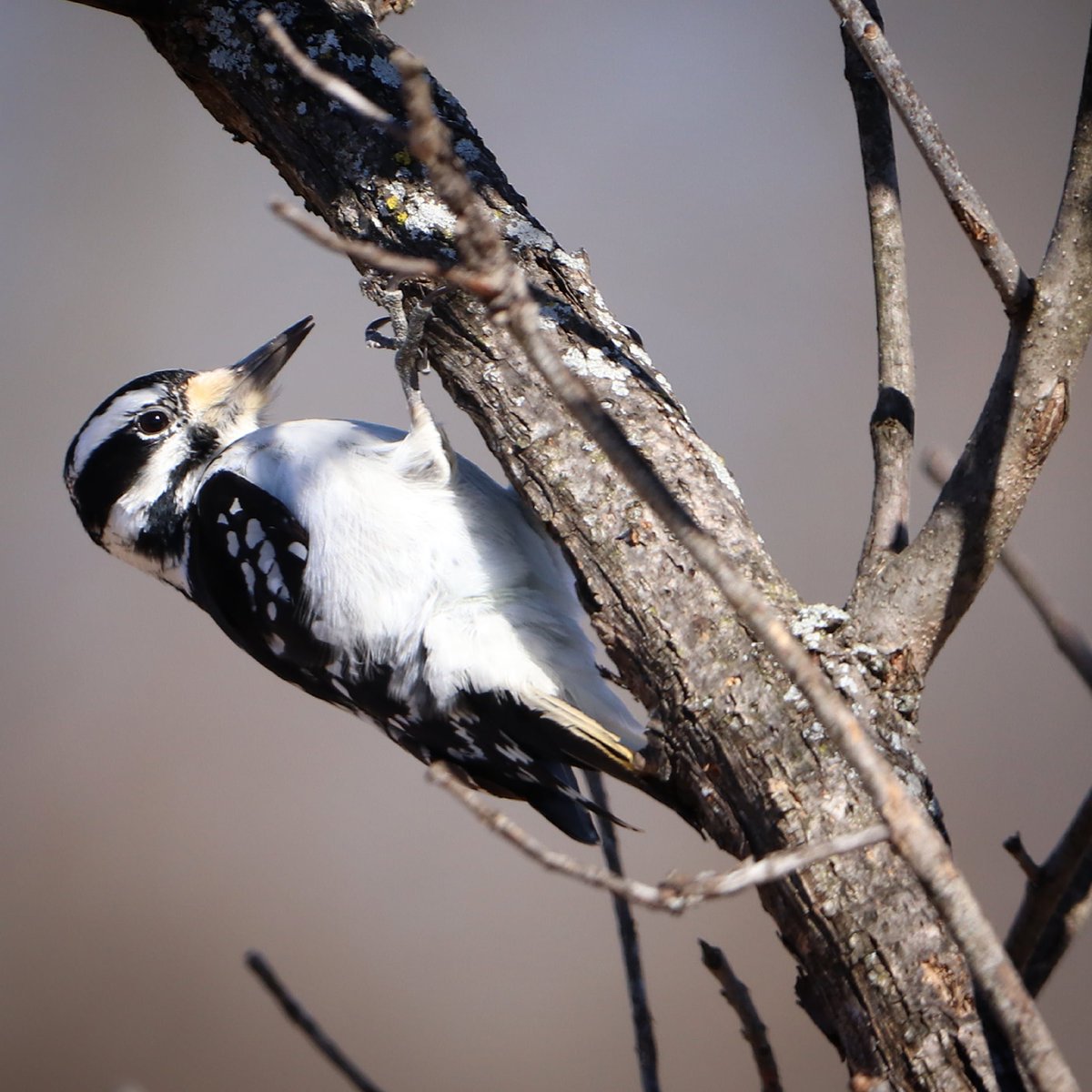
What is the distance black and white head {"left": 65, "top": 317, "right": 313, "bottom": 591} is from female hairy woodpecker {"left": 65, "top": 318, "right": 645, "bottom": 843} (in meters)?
0.08

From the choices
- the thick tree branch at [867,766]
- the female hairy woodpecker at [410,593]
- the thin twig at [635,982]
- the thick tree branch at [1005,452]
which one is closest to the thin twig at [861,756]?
the thick tree branch at [867,766]

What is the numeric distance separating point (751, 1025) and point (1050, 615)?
41 centimetres

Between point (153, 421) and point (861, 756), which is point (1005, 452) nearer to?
point (861, 756)

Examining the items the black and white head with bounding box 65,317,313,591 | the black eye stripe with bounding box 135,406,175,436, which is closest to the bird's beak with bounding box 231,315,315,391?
the black and white head with bounding box 65,317,313,591

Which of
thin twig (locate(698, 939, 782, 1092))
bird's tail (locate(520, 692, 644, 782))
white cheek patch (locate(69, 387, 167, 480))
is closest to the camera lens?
thin twig (locate(698, 939, 782, 1092))

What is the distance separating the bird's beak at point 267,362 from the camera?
189 centimetres

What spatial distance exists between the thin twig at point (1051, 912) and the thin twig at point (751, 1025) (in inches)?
8.1

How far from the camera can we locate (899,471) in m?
1.17

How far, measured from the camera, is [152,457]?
181 centimetres

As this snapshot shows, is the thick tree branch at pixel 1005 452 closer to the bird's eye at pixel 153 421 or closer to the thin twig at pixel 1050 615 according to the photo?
the thin twig at pixel 1050 615

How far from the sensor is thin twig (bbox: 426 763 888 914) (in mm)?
560

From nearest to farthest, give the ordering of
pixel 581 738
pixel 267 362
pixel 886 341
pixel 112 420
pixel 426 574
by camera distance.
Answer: pixel 886 341
pixel 581 738
pixel 426 574
pixel 112 420
pixel 267 362

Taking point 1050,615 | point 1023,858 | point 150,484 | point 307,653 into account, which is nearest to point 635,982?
point 1023,858

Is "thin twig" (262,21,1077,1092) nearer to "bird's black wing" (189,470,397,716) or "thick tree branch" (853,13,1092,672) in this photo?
"thick tree branch" (853,13,1092,672)
